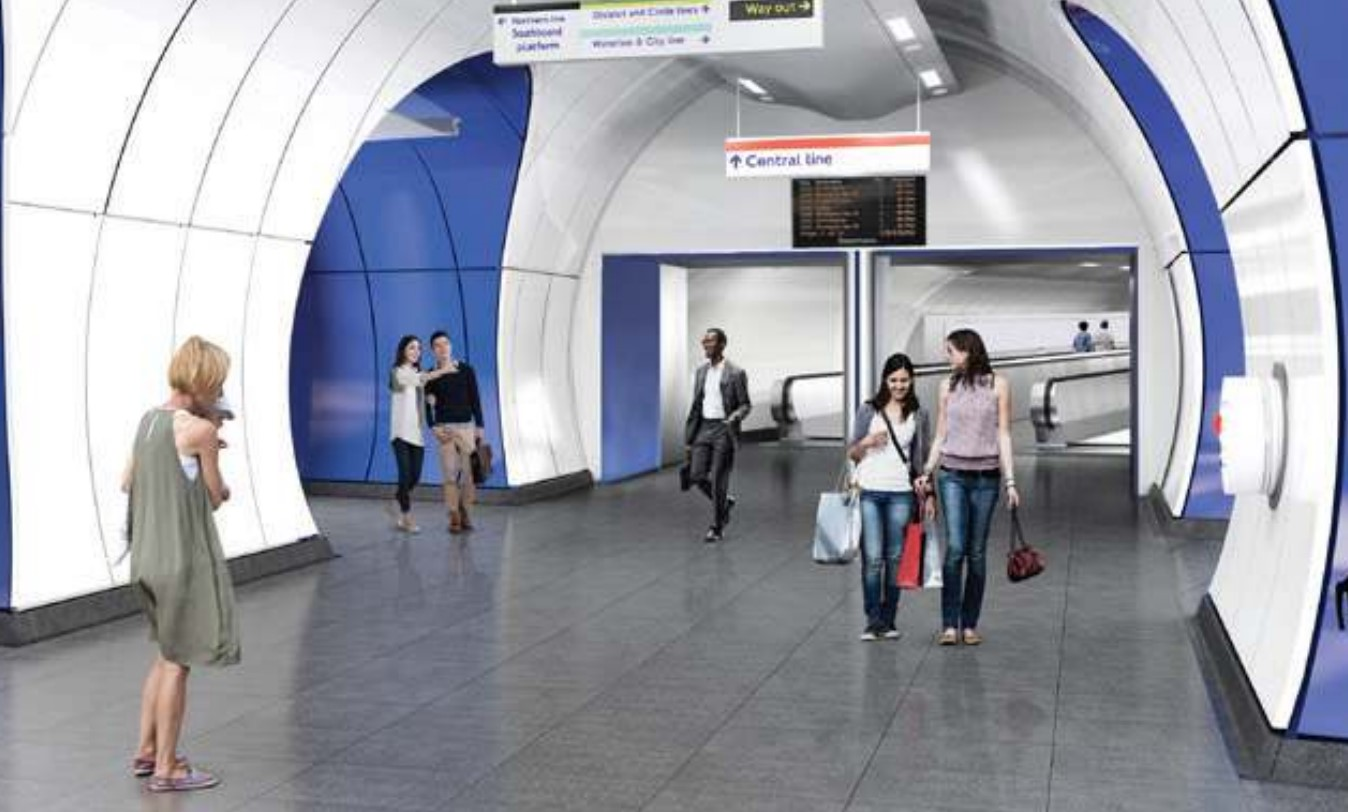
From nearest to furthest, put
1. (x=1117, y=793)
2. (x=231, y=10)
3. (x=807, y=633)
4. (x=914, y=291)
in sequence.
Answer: (x=1117, y=793) → (x=807, y=633) → (x=231, y=10) → (x=914, y=291)

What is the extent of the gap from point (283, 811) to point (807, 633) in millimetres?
3907

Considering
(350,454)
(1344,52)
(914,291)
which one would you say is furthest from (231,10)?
(914,291)

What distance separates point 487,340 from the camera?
16219 mm

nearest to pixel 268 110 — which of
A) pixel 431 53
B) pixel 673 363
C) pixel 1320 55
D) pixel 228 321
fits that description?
pixel 228 321

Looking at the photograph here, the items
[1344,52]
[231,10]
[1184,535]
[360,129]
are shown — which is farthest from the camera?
[1184,535]

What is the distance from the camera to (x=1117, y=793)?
555 cm

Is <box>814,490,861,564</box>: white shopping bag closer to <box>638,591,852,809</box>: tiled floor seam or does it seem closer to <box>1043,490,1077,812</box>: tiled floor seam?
<box>638,591,852,809</box>: tiled floor seam

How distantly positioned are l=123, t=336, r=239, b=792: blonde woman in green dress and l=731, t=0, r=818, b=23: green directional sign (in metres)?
4.63

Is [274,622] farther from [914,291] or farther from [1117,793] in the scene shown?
[914,291]

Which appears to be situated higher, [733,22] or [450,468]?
[733,22]

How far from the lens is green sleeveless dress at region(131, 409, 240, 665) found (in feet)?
18.2

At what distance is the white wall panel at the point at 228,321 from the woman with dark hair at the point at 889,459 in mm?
4276

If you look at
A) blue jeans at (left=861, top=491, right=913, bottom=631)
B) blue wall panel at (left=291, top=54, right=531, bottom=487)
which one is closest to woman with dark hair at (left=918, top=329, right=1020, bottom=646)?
blue jeans at (left=861, top=491, right=913, bottom=631)

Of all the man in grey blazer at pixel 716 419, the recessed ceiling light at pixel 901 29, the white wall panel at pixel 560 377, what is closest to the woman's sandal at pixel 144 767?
the man in grey blazer at pixel 716 419
